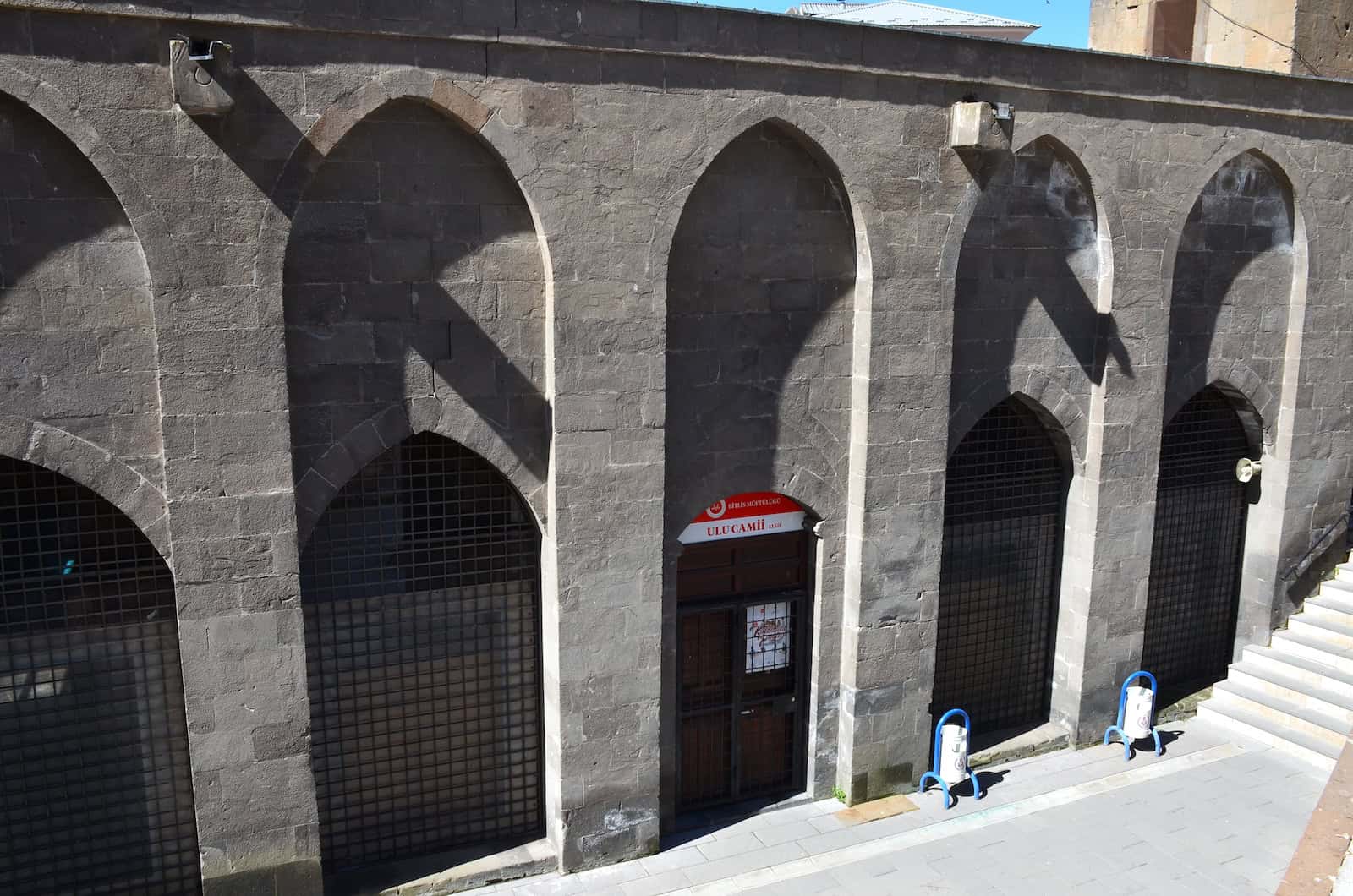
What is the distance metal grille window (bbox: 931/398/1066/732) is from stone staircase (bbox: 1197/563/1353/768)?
2236mm

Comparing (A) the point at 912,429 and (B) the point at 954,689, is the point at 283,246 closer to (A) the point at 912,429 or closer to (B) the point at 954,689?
(A) the point at 912,429

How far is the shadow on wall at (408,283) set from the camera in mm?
7605

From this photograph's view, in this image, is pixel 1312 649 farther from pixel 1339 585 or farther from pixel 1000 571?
pixel 1000 571

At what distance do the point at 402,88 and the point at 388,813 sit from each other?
5.62 metres

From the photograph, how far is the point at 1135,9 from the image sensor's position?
44.7ft

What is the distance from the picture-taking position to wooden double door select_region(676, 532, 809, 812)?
9711 mm

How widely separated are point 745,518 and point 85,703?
530 cm

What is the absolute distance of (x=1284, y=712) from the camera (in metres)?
11.5

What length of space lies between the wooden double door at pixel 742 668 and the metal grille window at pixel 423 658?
1427 millimetres

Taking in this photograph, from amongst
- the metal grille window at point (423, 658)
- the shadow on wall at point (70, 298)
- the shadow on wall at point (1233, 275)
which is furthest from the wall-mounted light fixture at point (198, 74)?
the shadow on wall at point (1233, 275)

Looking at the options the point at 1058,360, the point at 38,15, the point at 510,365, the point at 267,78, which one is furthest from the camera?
the point at 1058,360

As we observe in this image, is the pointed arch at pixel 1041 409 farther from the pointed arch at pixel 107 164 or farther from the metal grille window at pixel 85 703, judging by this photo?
the metal grille window at pixel 85 703

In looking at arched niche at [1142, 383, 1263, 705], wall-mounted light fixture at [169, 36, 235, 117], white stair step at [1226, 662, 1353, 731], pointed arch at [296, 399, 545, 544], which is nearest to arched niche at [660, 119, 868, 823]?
pointed arch at [296, 399, 545, 544]

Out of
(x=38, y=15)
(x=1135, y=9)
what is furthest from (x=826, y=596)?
(x=1135, y=9)
